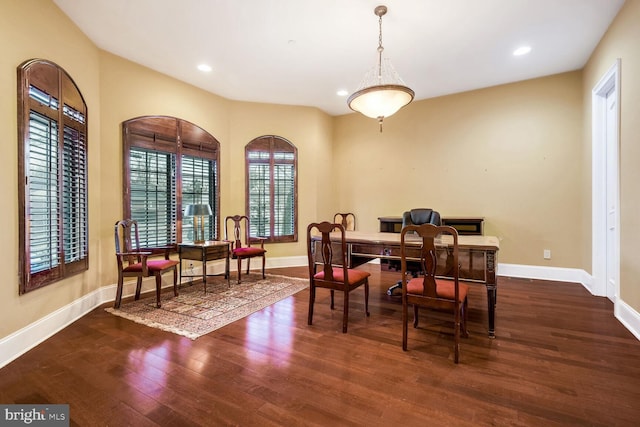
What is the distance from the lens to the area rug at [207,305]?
2.89 meters

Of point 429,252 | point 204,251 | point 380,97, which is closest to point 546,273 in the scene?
point 429,252

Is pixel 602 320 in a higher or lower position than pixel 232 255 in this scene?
lower

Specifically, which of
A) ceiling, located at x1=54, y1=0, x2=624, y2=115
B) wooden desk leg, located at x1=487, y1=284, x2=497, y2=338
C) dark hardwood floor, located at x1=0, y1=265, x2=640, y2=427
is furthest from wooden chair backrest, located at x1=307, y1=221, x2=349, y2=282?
ceiling, located at x1=54, y1=0, x2=624, y2=115

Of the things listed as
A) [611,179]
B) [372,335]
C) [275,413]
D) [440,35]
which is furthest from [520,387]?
[440,35]

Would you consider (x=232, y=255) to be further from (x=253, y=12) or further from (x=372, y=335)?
(x=253, y=12)

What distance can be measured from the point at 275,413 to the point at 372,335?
122cm

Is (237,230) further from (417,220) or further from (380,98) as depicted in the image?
(380,98)

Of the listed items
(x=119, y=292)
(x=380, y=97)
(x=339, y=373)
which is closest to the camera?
(x=339, y=373)

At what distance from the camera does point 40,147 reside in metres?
2.60

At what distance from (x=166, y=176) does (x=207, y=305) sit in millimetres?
2029

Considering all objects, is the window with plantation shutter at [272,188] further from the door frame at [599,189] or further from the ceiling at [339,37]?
the door frame at [599,189]

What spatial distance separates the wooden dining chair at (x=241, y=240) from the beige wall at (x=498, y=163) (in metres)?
2.34

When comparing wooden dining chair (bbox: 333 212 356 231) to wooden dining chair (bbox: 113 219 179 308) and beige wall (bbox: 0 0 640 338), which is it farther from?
wooden dining chair (bbox: 113 219 179 308)

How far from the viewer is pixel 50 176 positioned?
2.70 metres
